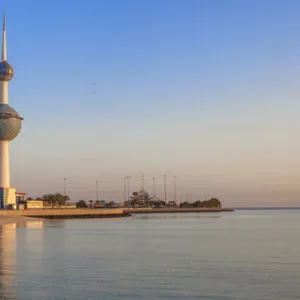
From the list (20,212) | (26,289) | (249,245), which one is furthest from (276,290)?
(20,212)

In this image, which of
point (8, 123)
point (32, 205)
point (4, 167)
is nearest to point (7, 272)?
point (8, 123)

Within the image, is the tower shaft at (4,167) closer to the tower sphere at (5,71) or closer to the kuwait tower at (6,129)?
the kuwait tower at (6,129)

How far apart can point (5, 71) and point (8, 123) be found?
16.5m

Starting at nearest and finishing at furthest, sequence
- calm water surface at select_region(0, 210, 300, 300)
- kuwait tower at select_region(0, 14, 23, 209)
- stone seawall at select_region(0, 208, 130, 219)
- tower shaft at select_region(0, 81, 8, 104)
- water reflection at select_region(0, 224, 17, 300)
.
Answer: water reflection at select_region(0, 224, 17, 300) < calm water surface at select_region(0, 210, 300, 300) < stone seawall at select_region(0, 208, 130, 219) < kuwait tower at select_region(0, 14, 23, 209) < tower shaft at select_region(0, 81, 8, 104)

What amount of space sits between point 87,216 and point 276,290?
151913 millimetres

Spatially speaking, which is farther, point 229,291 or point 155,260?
point 155,260

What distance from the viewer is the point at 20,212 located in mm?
147250

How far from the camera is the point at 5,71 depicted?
538 ft

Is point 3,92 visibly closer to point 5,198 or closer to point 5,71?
point 5,71

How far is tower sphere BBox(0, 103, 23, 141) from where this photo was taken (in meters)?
161

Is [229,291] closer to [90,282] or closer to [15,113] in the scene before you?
[90,282]

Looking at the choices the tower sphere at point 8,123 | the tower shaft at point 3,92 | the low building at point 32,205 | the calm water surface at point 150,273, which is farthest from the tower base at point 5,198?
the calm water surface at point 150,273

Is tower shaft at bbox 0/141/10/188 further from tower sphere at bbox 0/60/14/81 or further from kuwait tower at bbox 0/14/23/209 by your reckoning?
tower sphere at bbox 0/60/14/81

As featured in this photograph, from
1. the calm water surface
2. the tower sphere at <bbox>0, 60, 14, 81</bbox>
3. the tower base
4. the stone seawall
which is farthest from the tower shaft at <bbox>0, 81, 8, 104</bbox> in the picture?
the calm water surface
